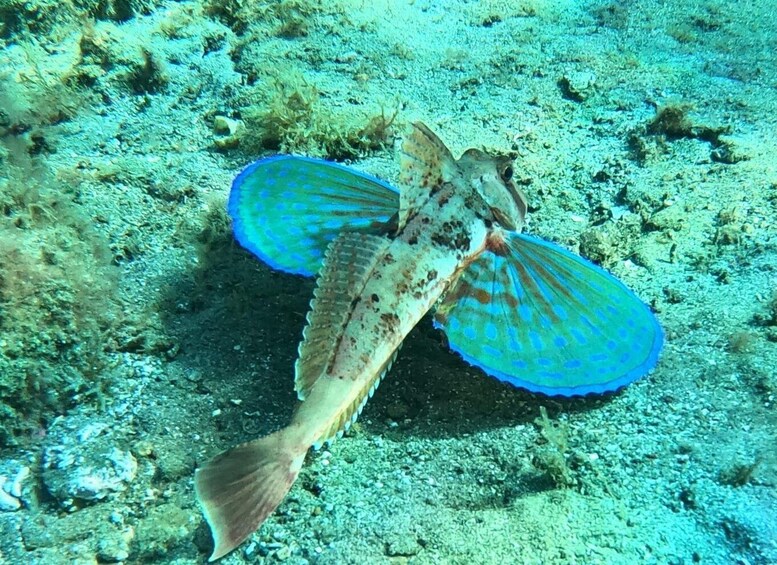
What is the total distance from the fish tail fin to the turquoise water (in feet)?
0.85

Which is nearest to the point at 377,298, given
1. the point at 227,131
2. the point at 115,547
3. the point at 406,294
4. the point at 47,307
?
the point at 406,294

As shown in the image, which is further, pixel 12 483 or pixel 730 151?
pixel 730 151

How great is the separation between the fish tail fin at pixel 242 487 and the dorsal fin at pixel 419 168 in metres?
1.36

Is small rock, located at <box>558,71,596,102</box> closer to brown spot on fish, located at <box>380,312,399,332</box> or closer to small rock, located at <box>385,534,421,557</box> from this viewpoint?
brown spot on fish, located at <box>380,312,399,332</box>

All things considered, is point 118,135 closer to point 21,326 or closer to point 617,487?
point 21,326

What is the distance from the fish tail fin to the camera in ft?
7.07

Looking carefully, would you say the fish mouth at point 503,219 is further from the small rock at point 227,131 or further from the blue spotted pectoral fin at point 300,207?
the small rock at point 227,131

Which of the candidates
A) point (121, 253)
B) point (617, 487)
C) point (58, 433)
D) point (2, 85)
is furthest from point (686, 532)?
point (2, 85)

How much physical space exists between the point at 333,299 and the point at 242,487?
923mm

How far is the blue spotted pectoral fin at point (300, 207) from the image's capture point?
3.45m

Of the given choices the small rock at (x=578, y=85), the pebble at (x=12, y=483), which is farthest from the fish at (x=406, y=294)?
the small rock at (x=578, y=85)

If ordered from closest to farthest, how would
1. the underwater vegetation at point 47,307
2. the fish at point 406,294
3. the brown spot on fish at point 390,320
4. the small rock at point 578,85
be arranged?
the fish at point 406,294 → the brown spot on fish at point 390,320 → the underwater vegetation at point 47,307 → the small rock at point 578,85

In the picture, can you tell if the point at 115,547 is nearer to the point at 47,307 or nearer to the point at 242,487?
the point at 242,487

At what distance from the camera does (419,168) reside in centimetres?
306
